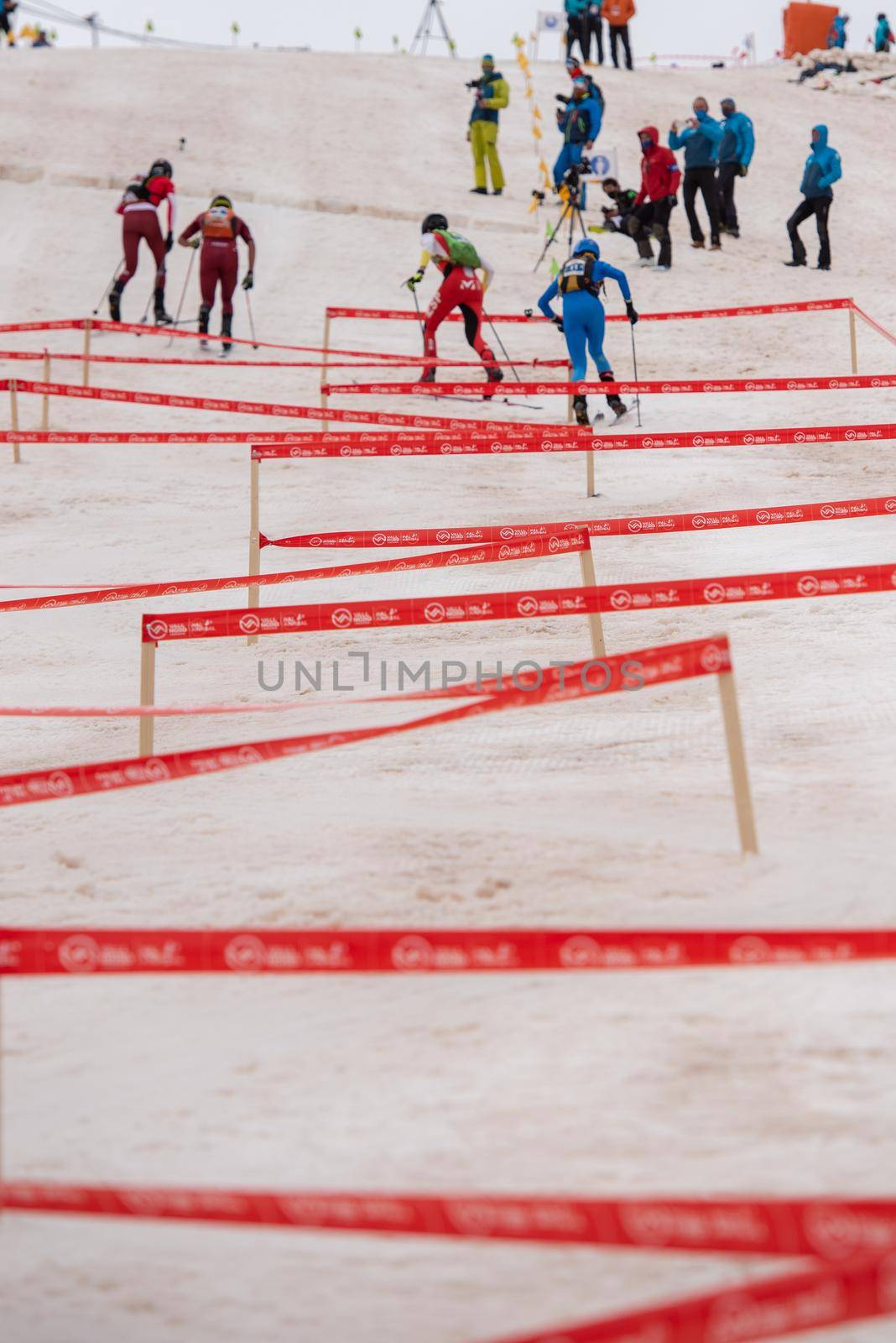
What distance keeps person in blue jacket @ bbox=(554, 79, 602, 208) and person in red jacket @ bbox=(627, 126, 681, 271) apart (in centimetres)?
111

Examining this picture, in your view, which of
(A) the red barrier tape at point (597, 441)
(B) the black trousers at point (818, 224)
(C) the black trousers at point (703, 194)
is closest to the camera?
(A) the red barrier tape at point (597, 441)

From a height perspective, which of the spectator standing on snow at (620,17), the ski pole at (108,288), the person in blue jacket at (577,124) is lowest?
the ski pole at (108,288)

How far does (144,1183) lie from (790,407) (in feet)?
37.0

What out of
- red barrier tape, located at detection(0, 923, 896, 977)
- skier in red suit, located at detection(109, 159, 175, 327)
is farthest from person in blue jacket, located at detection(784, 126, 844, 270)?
red barrier tape, located at detection(0, 923, 896, 977)

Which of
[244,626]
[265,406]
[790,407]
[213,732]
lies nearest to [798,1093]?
[244,626]

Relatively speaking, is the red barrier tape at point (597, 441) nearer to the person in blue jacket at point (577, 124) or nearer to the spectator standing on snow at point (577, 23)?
the person in blue jacket at point (577, 124)

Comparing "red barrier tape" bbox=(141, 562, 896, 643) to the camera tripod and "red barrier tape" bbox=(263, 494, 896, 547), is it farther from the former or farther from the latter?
the camera tripod

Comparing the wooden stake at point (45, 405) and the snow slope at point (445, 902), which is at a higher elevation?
the wooden stake at point (45, 405)

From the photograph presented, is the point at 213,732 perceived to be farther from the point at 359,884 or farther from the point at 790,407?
the point at 790,407

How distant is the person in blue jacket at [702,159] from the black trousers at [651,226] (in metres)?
0.53

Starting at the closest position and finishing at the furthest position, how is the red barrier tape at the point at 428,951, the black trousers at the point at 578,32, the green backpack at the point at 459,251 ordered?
the red barrier tape at the point at 428,951 → the green backpack at the point at 459,251 → the black trousers at the point at 578,32

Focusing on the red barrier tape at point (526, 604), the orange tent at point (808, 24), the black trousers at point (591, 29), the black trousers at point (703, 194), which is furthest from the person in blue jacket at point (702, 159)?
the orange tent at point (808, 24)

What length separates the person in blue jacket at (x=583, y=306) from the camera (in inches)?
462

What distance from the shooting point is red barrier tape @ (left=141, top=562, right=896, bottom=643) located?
5043 millimetres
